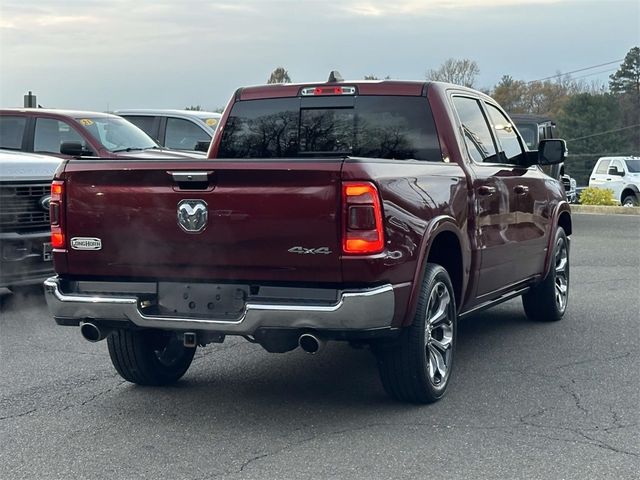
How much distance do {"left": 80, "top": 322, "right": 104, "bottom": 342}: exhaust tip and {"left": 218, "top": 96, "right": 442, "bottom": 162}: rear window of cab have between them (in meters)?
1.85

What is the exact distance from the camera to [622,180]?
1184 inches

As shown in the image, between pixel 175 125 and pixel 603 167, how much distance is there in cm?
1936

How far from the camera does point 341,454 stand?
16.4 ft

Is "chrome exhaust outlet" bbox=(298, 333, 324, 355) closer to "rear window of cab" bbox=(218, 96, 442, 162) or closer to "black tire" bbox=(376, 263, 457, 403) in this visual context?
"black tire" bbox=(376, 263, 457, 403)

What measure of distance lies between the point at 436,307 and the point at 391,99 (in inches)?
60.6

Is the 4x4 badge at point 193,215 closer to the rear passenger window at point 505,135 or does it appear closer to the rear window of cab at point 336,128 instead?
the rear window of cab at point 336,128

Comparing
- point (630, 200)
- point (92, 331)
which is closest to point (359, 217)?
point (92, 331)

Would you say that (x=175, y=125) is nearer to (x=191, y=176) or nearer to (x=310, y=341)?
(x=191, y=176)

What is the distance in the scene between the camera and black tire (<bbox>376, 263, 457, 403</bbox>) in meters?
5.67

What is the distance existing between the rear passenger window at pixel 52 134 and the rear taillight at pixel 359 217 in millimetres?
7932

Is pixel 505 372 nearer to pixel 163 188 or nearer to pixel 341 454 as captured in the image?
pixel 341 454

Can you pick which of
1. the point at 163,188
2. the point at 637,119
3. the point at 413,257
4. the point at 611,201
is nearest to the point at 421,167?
the point at 413,257

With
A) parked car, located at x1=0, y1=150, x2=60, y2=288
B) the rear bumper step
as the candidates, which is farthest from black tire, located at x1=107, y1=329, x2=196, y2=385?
parked car, located at x1=0, y1=150, x2=60, y2=288

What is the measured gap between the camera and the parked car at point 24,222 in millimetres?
8977
